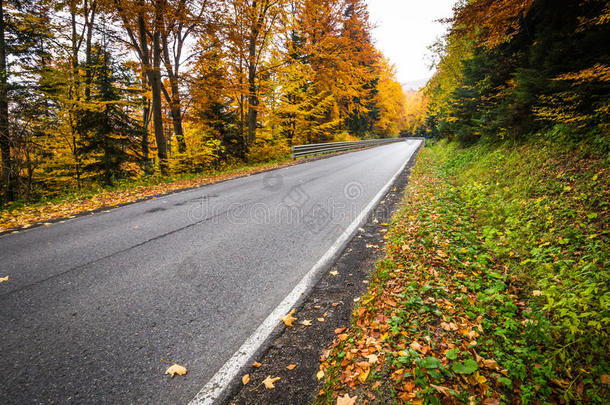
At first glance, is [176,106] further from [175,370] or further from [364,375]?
[364,375]

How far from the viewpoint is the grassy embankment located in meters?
1.78

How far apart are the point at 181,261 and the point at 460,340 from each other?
3.50 m

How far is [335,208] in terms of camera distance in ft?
19.1

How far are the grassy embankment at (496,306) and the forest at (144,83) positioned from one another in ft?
37.8

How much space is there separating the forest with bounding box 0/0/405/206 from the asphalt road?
6988 millimetres

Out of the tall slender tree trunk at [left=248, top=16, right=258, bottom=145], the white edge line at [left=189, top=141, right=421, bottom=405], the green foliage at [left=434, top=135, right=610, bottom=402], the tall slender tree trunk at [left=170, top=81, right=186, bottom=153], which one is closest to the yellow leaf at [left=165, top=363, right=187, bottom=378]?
the white edge line at [left=189, top=141, right=421, bottom=405]

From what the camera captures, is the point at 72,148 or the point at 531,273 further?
Answer: the point at 72,148

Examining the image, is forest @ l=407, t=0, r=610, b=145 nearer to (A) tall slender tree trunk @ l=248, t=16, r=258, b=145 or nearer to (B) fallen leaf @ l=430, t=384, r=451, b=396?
(B) fallen leaf @ l=430, t=384, r=451, b=396

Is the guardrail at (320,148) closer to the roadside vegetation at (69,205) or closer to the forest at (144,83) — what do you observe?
the forest at (144,83)

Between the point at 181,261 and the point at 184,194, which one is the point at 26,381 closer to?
the point at 181,261

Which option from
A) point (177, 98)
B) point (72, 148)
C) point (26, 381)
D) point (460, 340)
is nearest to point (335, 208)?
point (460, 340)

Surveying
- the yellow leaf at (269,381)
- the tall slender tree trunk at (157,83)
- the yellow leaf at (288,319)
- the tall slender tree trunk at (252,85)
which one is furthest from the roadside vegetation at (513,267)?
the tall slender tree trunk at (252,85)

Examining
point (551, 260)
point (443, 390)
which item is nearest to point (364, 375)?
point (443, 390)

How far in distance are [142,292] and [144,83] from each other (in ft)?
54.0
